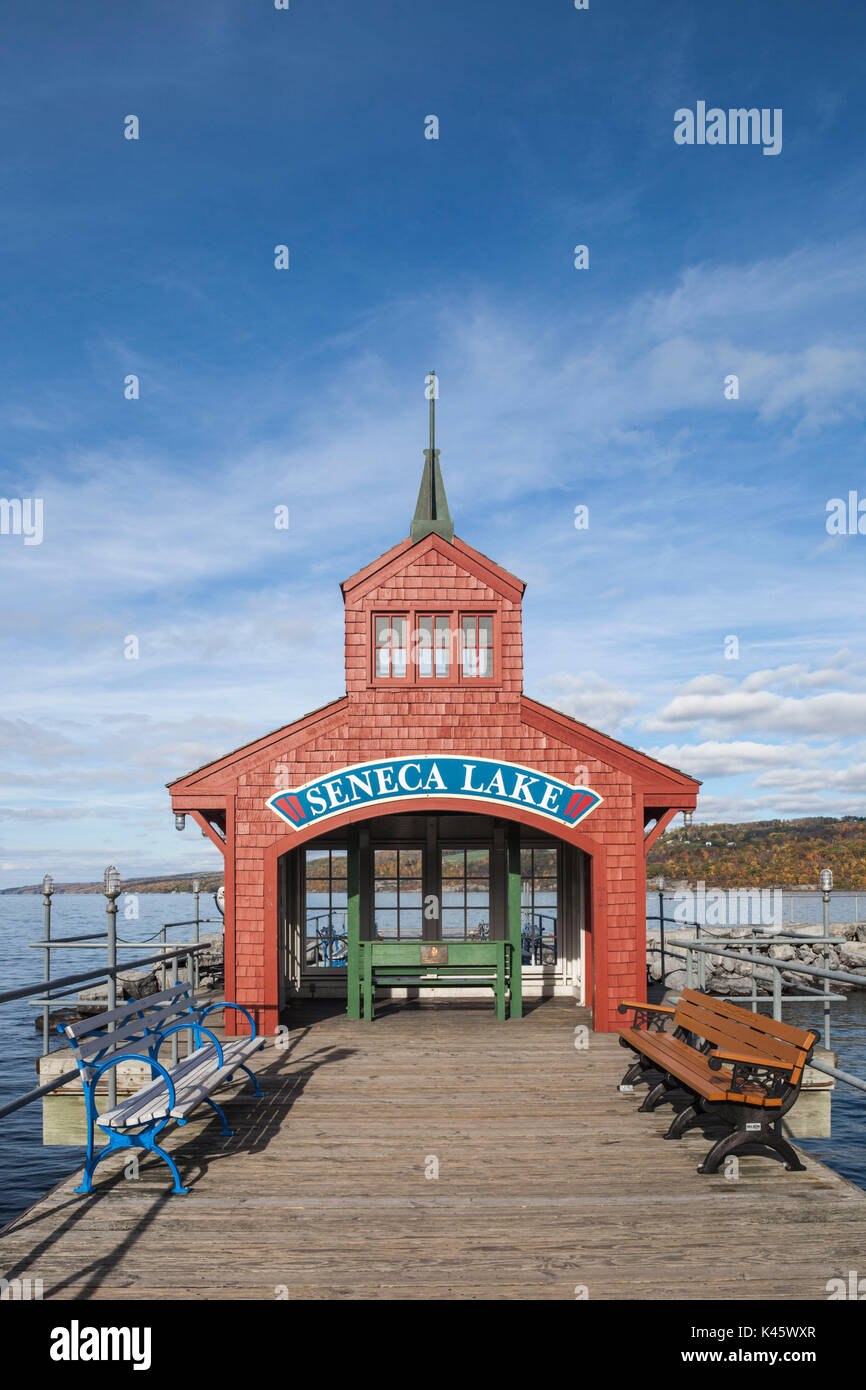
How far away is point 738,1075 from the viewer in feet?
21.4

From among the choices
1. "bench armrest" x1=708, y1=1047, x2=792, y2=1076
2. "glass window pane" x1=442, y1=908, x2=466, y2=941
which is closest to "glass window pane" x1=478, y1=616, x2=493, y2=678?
"glass window pane" x1=442, y1=908, x2=466, y2=941

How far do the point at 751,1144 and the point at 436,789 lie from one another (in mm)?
6043

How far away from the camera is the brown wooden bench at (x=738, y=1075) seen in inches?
254

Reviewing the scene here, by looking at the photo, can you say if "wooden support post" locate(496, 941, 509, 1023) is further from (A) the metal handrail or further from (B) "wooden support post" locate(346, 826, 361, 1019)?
(A) the metal handrail

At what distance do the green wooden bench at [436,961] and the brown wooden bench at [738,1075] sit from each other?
13.3ft

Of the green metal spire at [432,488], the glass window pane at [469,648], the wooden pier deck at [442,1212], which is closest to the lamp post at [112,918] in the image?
the wooden pier deck at [442,1212]

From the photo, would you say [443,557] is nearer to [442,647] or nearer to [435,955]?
[442,647]

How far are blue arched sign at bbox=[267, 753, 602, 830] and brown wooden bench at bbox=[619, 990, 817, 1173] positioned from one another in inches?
161

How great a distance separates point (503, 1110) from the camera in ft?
27.0

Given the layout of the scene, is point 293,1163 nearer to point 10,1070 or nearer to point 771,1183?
point 771,1183
